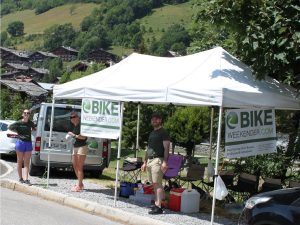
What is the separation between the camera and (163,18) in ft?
581

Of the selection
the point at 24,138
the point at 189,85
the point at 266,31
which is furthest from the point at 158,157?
the point at 24,138

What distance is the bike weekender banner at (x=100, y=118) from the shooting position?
1051cm

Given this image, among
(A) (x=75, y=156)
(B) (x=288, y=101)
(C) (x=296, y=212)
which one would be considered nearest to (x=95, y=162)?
(A) (x=75, y=156)

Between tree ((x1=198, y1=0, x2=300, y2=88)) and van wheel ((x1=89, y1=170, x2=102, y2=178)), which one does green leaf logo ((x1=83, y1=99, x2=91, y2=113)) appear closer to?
tree ((x1=198, y1=0, x2=300, y2=88))

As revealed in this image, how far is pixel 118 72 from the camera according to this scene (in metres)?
11.1

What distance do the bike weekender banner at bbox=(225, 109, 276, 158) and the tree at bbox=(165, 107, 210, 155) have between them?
68.4 ft

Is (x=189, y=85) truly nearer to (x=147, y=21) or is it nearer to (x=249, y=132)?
(x=249, y=132)

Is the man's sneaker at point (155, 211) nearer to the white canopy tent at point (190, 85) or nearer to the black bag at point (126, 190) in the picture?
the white canopy tent at point (190, 85)

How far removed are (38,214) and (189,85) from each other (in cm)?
354

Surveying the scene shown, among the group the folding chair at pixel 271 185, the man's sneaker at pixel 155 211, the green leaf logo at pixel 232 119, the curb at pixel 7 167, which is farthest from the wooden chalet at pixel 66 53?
the green leaf logo at pixel 232 119

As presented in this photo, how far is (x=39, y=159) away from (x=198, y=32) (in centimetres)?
847

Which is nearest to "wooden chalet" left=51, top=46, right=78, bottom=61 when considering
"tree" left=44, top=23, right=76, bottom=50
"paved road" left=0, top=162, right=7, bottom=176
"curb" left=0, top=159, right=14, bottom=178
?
"tree" left=44, top=23, right=76, bottom=50

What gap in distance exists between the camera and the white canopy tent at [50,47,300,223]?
877cm

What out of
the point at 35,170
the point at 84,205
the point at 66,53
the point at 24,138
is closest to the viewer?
the point at 84,205
